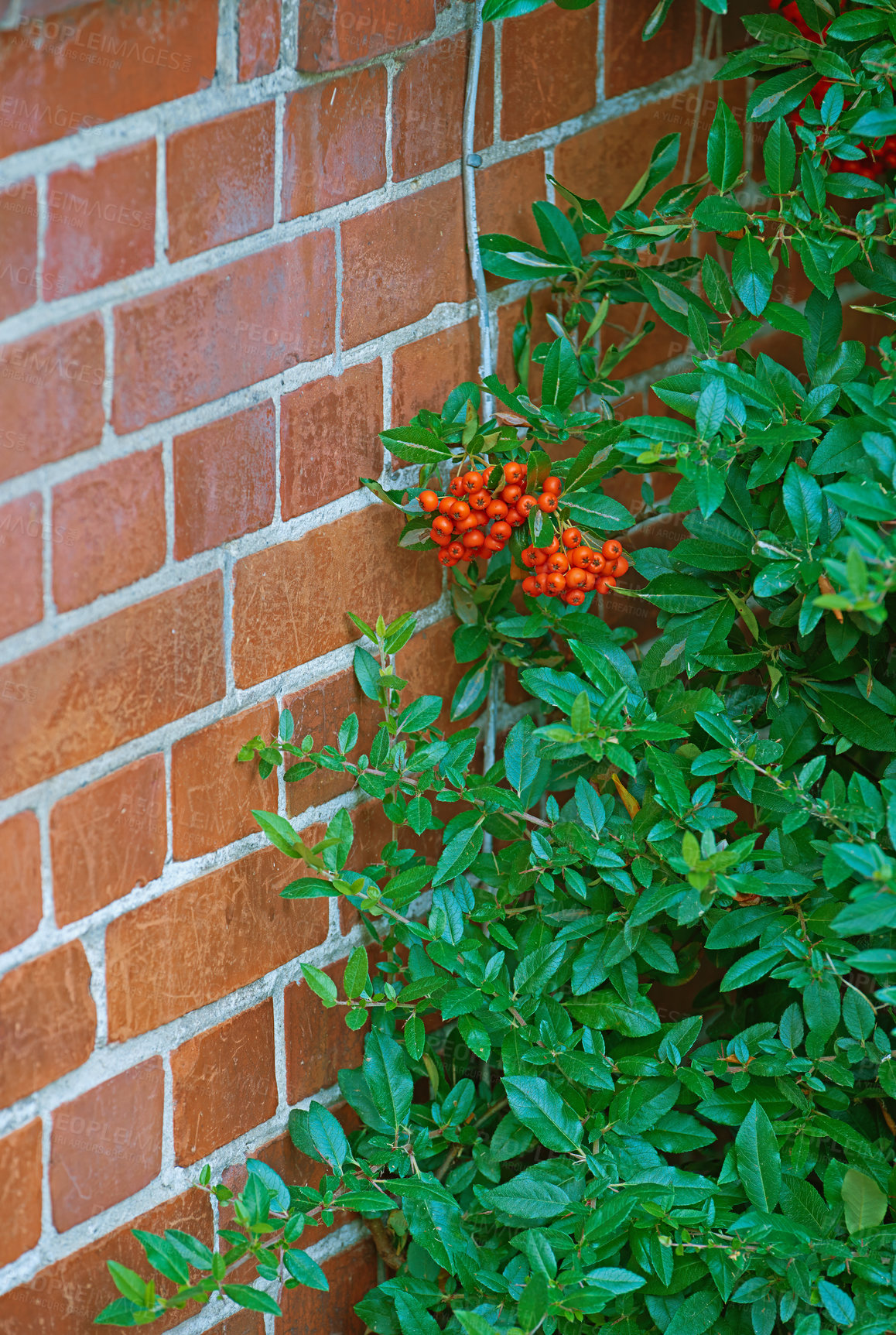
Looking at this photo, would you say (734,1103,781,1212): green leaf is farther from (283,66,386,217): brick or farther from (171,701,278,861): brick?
(283,66,386,217): brick

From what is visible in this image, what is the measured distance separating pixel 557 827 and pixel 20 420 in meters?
0.50

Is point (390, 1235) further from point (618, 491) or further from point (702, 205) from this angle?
point (702, 205)

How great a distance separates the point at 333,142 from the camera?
2.98 feet

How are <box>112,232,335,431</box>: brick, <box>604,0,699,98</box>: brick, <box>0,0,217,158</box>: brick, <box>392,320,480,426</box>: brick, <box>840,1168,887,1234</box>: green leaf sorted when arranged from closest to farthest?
<box>0,0,217,158</box>: brick
<box>112,232,335,431</box>: brick
<box>840,1168,887,1234</box>: green leaf
<box>392,320,480,426</box>: brick
<box>604,0,699,98</box>: brick

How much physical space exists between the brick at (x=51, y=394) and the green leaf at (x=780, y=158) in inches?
21.5

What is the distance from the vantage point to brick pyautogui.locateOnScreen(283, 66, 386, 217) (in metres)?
0.88

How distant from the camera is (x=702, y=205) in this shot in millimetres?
976

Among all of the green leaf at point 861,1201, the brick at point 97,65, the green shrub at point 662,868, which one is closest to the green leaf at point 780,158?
the green shrub at point 662,868

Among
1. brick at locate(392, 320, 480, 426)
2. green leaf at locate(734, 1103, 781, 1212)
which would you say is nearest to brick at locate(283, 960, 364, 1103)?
green leaf at locate(734, 1103, 781, 1212)

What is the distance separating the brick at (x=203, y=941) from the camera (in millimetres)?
889

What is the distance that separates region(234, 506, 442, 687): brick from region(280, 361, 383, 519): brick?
0.03m

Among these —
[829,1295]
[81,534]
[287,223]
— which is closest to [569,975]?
[829,1295]

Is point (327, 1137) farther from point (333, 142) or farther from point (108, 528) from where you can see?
point (333, 142)

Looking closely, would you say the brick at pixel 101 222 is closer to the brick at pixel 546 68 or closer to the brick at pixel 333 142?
the brick at pixel 333 142
